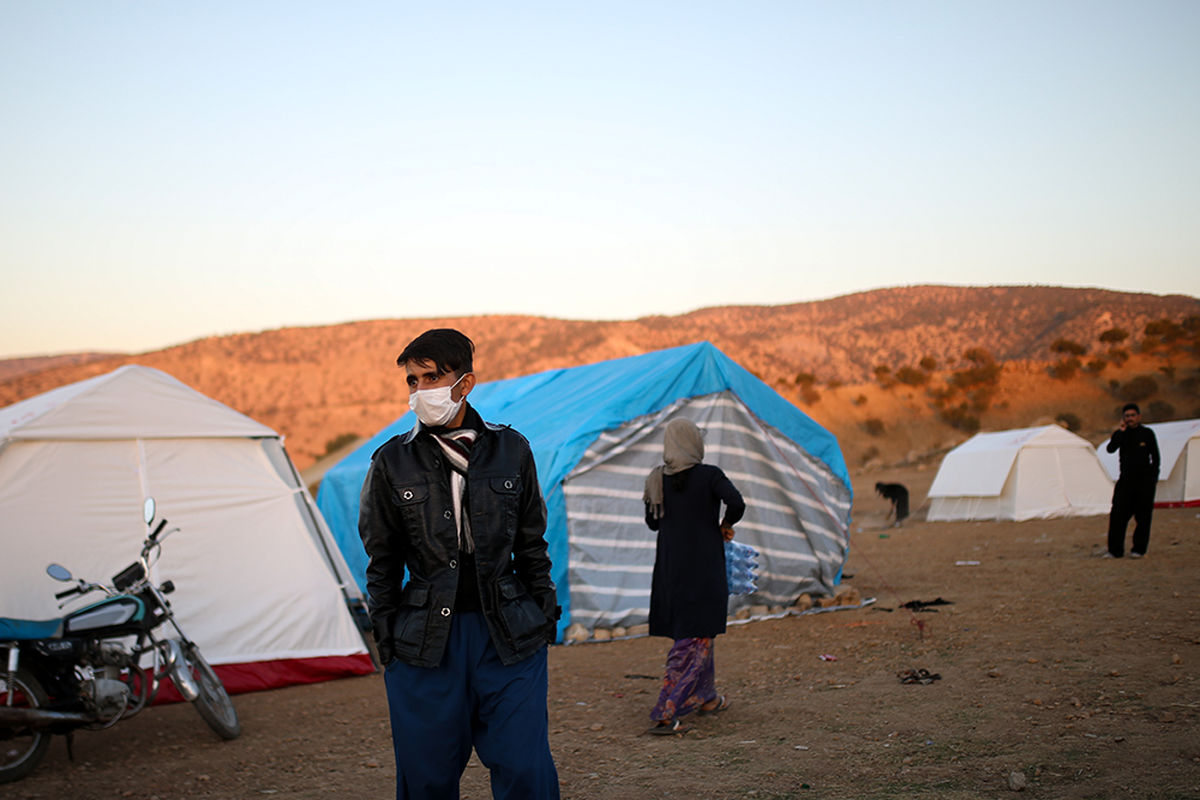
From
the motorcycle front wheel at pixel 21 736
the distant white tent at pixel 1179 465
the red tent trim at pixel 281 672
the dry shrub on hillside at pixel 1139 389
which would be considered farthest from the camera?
the dry shrub on hillside at pixel 1139 389

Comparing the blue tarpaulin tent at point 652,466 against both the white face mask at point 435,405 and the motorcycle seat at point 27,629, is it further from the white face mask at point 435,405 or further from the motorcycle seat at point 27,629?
the white face mask at point 435,405

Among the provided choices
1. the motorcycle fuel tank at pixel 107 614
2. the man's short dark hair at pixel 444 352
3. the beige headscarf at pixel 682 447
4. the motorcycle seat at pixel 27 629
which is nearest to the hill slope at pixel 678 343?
the beige headscarf at pixel 682 447

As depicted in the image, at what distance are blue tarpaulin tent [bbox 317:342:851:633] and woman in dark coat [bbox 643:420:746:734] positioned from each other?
2898 millimetres

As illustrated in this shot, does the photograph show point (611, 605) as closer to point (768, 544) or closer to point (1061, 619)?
point (768, 544)

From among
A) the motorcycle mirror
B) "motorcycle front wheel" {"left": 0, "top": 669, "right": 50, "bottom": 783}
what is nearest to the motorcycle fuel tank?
the motorcycle mirror

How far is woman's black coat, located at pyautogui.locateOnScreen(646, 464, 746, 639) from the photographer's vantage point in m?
5.49

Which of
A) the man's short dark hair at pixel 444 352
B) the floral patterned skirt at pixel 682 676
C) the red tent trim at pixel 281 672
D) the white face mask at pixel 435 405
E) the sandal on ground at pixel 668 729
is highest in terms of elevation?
the man's short dark hair at pixel 444 352

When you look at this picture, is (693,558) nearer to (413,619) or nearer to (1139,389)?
(413,619)

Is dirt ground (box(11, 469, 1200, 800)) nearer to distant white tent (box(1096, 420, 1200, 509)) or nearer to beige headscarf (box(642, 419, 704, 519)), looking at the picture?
beige headscarf (box(642, 419, 704, 519))

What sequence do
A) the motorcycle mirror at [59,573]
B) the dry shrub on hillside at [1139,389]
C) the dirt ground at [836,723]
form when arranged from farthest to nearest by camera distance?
the dry shrub on hillside at [1139,389], the motorcycle mirror at [59,573], the dirt ground at [836,723]

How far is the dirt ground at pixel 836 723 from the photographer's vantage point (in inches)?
172

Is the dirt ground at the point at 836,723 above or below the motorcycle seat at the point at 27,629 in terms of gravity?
below

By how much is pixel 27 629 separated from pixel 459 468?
373cm

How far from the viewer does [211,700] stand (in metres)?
5.81
